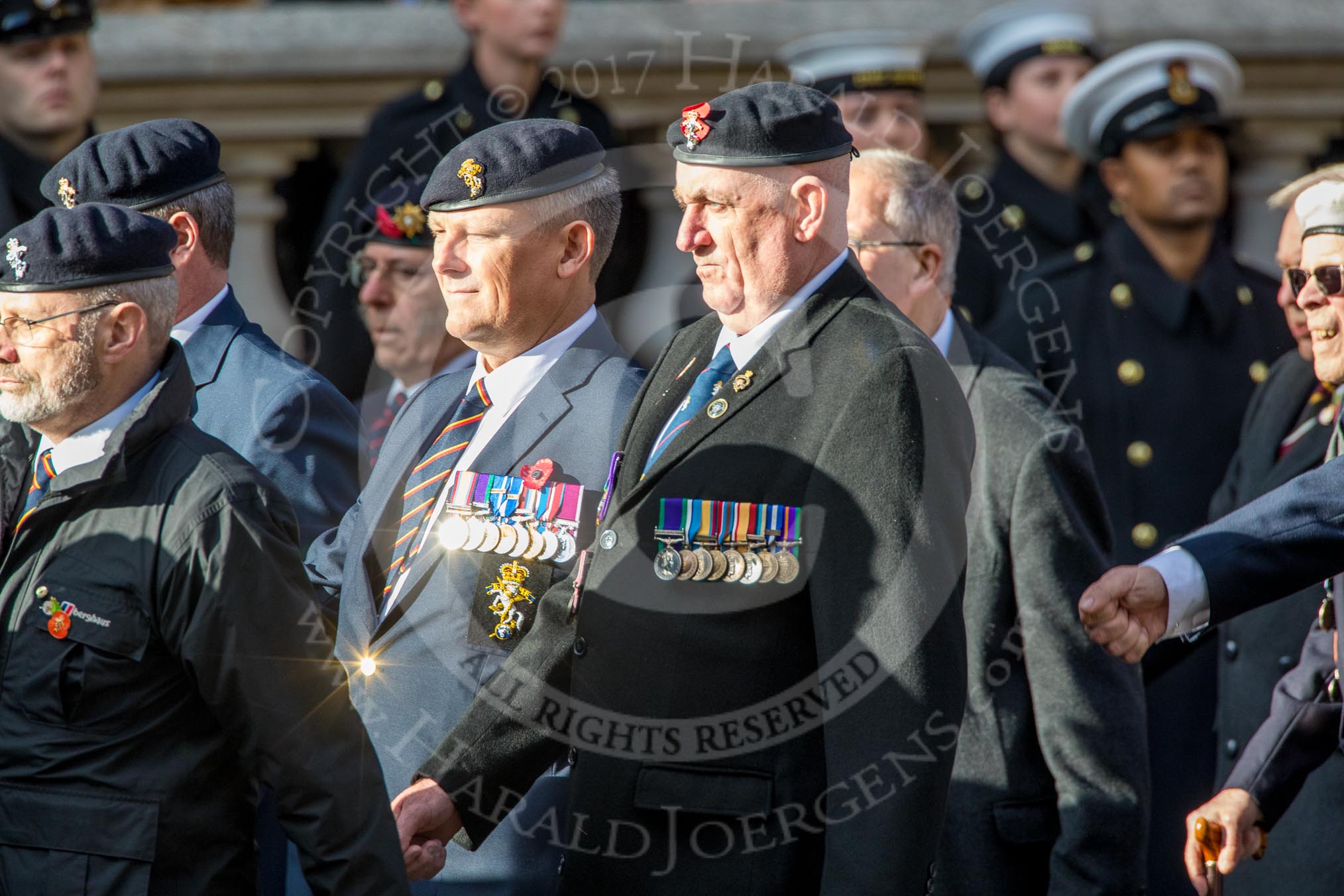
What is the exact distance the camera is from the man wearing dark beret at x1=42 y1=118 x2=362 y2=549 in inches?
161

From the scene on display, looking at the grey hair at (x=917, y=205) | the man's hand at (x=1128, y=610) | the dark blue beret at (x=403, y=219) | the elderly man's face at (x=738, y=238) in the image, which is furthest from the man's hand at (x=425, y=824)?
the dark blue beret at (x=403, y=219)

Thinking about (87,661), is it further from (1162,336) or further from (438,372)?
(1162,336)

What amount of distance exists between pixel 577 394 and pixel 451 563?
42cm

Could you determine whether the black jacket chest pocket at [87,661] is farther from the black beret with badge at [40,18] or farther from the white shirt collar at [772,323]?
the black beret with badge at [40,18]

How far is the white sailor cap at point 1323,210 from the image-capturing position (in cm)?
373

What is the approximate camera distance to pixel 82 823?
3.04 m

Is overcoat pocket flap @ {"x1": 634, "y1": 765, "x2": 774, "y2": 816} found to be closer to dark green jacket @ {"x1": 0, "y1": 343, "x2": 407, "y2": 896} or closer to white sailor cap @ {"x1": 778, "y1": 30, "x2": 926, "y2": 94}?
dark green jacket @ {"x1": 0, "y1": 343, "x2": 407, "y2": 896}

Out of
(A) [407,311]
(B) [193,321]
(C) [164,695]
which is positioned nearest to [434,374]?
(A) [407,311]

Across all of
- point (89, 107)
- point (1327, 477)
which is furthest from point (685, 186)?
point (89, 107)

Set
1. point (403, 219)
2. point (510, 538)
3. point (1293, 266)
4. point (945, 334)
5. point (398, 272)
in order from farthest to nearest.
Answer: point (398, 272)
point (403, 219)
point (945, 334)
point (1293, 266)
point (510, 538)

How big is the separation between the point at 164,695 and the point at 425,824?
61 centimetres

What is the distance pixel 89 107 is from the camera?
614cm

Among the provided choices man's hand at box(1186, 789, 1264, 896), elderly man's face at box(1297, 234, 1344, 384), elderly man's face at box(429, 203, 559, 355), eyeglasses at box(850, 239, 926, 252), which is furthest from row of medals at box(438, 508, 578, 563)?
elderly man's face at box(1297, 234, 1344, 384)

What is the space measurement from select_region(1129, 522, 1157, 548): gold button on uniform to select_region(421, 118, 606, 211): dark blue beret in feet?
7.26
